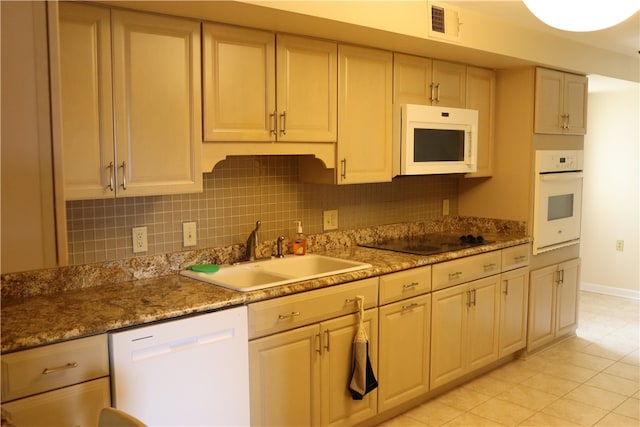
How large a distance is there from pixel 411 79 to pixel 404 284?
1.22 meters

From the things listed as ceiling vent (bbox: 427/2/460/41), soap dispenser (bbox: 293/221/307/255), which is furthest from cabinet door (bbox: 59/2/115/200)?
ceiling vent (bbox: 427/2/460/41)

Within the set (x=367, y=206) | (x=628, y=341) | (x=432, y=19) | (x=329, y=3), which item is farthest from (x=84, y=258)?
(x=628, y=341)

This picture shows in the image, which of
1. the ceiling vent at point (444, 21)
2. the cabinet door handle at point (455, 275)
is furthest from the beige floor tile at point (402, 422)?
the ceiling vent at point (444, 21)

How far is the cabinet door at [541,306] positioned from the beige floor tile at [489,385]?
50 centimetres

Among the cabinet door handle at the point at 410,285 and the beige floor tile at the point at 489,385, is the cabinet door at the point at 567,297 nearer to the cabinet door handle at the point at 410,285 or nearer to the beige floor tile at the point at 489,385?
the beige floor tile at the point at 489,385

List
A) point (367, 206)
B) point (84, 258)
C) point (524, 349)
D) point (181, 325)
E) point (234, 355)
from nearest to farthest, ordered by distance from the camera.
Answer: point (181, 325)
point (234, 355)
point (84, 258)
point (367, 206)
point (524, 349)

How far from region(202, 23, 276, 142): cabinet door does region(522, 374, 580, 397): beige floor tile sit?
2.33 metres

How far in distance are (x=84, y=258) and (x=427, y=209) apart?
2439 millimetres

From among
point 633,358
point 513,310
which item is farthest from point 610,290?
point 513,310

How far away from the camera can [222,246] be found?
286cm

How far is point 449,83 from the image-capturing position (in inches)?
139

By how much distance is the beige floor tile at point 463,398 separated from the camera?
3.25 metres

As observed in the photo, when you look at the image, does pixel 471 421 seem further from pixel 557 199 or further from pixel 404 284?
pixel 557 199

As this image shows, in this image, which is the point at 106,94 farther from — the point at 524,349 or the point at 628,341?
the point at 628,341
